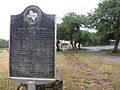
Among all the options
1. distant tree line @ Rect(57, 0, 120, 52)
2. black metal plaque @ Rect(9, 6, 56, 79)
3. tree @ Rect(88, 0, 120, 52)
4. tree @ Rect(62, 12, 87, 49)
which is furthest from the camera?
tree @ Rect(62, 12, 87, 49)

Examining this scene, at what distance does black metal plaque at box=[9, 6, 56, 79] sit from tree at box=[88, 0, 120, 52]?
3213 cm

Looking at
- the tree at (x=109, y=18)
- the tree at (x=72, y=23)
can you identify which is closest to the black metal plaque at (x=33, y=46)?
the tree at (x=109, y=18)

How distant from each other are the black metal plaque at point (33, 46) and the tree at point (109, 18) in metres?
32.1

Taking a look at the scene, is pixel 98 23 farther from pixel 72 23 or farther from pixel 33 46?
pixel 33 46

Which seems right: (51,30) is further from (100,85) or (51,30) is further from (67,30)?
(67,30)

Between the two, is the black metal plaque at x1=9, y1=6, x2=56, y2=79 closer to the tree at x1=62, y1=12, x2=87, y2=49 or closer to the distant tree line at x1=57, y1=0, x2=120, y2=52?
the distant tree line at x1=57, y1=0, x2=120, y2=52

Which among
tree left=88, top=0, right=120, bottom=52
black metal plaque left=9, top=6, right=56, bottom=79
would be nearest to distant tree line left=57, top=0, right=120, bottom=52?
tree left=88, top=0, right=120, bottom=52

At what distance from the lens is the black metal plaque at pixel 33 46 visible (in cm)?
568

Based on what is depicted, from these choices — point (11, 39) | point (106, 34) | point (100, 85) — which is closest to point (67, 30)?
point (106, 34)

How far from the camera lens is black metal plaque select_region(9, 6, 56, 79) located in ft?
18.6

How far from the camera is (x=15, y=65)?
5785mm

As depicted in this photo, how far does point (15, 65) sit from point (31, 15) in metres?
1.02

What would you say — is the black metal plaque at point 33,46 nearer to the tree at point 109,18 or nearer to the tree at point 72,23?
the tree at point 109,18

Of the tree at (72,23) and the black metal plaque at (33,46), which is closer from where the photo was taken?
the black metal plaque at (33,46)
